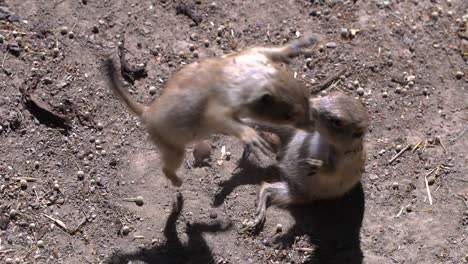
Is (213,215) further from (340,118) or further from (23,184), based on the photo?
(23,184)

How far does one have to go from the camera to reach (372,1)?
7867mm

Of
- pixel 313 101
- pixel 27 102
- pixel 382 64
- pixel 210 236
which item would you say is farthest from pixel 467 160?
pixel 27 102

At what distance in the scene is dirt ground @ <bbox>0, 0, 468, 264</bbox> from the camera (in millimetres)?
6184

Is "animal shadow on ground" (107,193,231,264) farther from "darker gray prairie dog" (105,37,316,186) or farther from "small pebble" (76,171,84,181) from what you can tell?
"darker gray prairie dog" (105,37,316,186)

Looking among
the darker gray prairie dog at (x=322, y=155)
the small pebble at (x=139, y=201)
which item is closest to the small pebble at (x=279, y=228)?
the darker gray prairie dog at (x=322, y=155)

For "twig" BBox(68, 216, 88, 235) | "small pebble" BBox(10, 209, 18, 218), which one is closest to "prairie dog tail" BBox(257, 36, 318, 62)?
"twig" BBox(68, 216, 88, 235)

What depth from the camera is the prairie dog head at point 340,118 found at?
584 centimetres

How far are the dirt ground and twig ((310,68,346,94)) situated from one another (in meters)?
0.05

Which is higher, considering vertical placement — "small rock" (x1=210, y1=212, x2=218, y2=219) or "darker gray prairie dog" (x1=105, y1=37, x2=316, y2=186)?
"darker gray prairie dog" (x1=105, y1=37, x2=316, y2=186)

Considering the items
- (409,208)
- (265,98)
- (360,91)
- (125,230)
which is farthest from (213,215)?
(360,91)

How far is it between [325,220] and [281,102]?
159 centimetres

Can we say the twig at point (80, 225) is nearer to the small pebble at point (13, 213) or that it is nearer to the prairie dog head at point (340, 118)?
the small pebble at point (13, 213)

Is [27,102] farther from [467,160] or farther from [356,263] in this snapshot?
[467,160]

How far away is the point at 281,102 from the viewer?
208 inches
